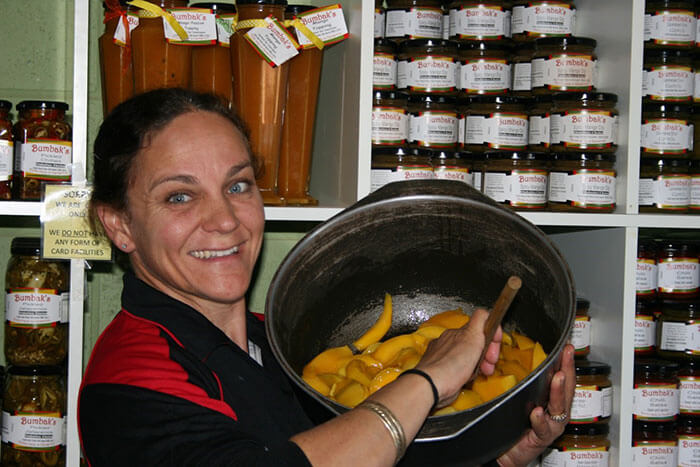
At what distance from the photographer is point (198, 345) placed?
0.93 m

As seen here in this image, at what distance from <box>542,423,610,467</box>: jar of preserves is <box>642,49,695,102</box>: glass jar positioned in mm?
600

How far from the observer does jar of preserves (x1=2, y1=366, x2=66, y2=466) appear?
1.21 meters

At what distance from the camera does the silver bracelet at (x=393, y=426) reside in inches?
29.4

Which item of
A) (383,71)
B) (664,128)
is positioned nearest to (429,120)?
(383,71)

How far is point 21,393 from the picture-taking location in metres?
1.23

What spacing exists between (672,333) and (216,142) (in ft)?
3.02

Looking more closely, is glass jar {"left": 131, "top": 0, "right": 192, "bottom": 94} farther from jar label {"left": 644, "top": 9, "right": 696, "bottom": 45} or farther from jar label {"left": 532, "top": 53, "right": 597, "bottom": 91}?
jar label {"left": 644, "top": 9, "right": 696, "bottom": 45}

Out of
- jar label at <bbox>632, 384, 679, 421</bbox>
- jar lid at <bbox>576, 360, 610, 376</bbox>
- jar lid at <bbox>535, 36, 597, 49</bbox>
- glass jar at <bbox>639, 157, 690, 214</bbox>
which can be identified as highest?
jar lid at <bbox>535, 36, 597, 49</bbox>

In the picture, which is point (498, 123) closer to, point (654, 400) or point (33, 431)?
point (654, 400)

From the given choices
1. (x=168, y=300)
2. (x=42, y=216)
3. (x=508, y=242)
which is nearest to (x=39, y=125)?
(x=42, y=216)

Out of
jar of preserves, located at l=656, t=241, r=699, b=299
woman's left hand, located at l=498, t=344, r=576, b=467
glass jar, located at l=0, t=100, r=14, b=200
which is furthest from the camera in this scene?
jar of preserves, located at l=656, t=241, r=699, b=299

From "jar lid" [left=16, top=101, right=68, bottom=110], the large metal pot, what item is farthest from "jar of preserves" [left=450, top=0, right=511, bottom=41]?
"jar lid" [left=16, top=101, right=68, bottom=110]

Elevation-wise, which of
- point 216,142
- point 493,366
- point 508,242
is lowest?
point 493,366

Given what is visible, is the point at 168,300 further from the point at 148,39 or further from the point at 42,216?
the point at 148,39
